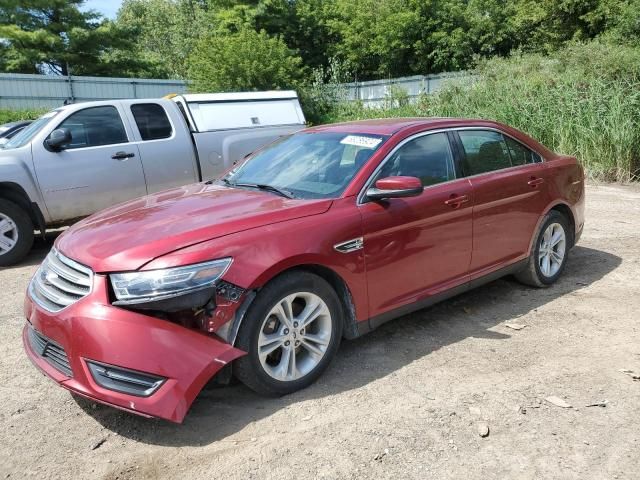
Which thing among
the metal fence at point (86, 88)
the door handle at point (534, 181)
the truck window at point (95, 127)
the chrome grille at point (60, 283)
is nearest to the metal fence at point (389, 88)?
the metal fence at point (86, 88)

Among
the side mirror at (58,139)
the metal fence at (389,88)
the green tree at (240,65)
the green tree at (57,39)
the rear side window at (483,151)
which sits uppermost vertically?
the green tree at (57,39)

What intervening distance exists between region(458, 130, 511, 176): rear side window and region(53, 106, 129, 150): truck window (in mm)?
4769

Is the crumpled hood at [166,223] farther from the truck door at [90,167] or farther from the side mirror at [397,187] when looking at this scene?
the truck door at [90,167]

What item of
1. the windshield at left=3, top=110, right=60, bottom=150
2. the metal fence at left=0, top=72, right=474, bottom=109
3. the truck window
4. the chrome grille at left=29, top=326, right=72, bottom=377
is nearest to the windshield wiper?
the chrome grille at left=29, top=326, right=72, bottom=377

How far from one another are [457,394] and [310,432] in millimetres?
970

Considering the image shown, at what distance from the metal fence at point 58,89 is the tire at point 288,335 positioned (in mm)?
23227

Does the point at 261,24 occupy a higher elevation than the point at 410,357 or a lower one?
higher

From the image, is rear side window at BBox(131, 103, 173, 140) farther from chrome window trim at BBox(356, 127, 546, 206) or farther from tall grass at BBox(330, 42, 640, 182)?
tall grass at BBox(330, 42, 640, 182)

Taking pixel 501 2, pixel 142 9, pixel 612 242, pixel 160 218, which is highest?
pixel 142 9

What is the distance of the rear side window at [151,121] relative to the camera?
772cm

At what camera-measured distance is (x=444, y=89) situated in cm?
1681

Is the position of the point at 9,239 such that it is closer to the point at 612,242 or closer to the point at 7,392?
the point at 7,392

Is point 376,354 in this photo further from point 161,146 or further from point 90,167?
point 161,146

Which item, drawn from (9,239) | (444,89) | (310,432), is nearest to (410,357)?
(310,432)
